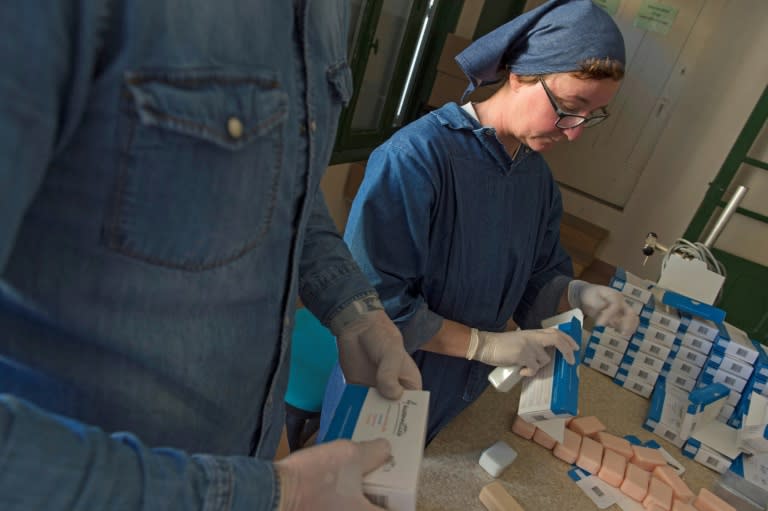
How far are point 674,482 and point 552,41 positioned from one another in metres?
1.02

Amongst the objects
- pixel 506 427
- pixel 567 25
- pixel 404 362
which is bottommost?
pixel 506 427

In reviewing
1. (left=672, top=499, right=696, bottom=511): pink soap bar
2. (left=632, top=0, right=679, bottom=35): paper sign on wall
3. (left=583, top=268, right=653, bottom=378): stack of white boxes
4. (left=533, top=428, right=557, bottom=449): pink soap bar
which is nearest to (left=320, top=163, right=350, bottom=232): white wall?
(left=583, top=268, right=653, bottom=378): stack of white boxes

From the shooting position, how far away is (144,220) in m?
0.37

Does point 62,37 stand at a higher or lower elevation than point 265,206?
higher

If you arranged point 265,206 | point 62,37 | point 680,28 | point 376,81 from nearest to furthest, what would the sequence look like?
point 62,37, point 265,206, point 376,81, point 680,28

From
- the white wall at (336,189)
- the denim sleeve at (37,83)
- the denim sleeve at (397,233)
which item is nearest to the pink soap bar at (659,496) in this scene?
the denim sleeve at (397,233)

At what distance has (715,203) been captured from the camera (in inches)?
141

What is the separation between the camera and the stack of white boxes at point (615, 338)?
1421mm

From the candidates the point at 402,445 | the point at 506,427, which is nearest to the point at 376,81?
the point at 506,427

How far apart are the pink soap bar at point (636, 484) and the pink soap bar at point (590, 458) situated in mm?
60

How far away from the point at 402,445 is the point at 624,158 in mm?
4070

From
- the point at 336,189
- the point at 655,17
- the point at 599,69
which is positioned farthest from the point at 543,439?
the point at 655,17

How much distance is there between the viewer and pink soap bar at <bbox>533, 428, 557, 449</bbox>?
1123mm

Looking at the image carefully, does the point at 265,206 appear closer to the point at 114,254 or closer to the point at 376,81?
the point at 114,254
